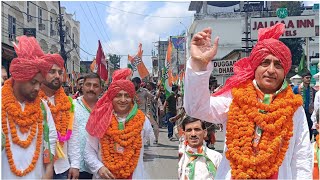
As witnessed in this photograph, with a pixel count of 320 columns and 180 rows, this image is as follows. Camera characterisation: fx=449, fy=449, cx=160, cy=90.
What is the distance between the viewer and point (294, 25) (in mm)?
17250

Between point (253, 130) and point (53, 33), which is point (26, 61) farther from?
point (53, 33)

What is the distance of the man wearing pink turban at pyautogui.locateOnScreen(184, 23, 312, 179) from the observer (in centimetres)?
281

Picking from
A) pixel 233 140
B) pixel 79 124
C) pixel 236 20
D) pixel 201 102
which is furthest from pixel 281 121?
pixel 236 20

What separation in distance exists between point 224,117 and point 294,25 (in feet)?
50.2

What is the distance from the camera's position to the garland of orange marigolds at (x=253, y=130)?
9.25ft

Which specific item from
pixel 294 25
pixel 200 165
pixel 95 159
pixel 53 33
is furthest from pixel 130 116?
pixel 53 33

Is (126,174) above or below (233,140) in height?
below

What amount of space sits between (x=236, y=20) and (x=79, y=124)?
116 feet

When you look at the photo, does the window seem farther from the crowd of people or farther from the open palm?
the open palm

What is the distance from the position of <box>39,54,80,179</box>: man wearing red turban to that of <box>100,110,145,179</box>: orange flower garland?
0.32m

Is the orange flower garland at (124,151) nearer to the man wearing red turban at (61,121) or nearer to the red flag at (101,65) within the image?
the man wearing red turban at (61,121)

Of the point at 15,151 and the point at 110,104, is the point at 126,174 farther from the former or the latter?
the point at 15,151

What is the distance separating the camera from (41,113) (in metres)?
3.44

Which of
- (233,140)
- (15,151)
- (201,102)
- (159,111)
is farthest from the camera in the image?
(159,111)
